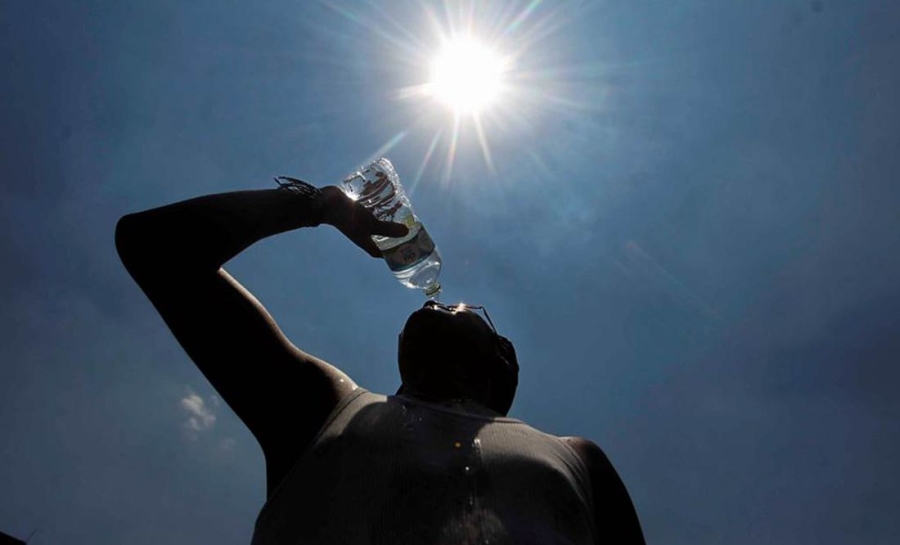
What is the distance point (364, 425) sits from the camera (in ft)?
6.27

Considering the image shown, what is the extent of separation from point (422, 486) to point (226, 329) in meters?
1.08

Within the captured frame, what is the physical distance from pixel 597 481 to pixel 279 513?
1409mm

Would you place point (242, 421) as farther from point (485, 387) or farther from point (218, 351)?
point (485, 387)

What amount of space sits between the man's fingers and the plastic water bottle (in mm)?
1544

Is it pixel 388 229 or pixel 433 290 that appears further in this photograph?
pixel 433 290

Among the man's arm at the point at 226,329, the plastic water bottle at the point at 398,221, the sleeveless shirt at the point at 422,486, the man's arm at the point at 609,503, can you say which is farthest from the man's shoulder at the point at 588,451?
the plastic water bottle at the point at 398,221

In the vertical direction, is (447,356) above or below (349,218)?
below

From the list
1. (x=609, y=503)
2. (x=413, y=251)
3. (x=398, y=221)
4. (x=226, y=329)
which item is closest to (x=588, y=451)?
(x=609, y=503)

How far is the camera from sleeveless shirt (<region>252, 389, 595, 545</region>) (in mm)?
1546

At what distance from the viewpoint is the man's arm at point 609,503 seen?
2.19 m

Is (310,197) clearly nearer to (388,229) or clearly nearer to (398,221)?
(388,229)

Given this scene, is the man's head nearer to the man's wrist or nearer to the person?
the person

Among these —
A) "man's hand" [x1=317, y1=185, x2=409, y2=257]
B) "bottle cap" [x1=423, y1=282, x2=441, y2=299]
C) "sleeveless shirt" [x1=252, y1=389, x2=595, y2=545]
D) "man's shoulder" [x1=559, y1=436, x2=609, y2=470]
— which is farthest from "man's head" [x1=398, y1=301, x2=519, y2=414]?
"bottle cap" [x1=423, y1=282, x2=441, y2=299]

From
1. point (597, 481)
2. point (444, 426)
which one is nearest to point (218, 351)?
point (444, 426)
